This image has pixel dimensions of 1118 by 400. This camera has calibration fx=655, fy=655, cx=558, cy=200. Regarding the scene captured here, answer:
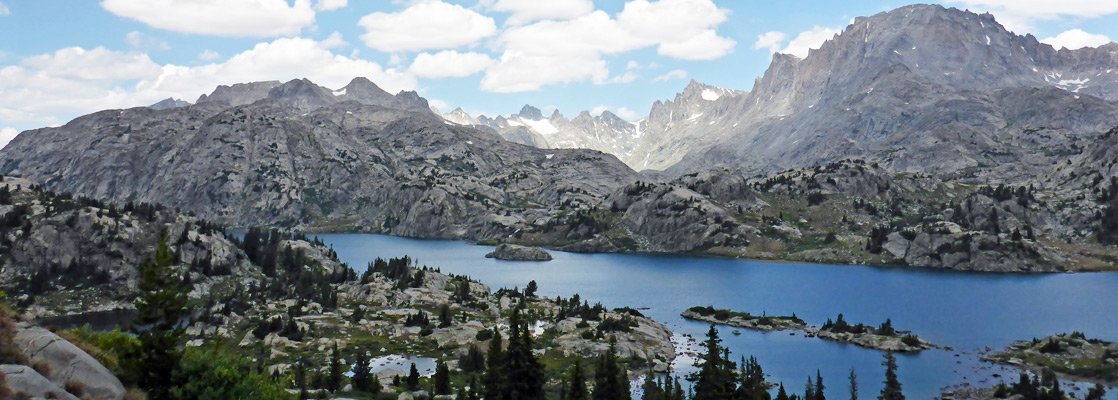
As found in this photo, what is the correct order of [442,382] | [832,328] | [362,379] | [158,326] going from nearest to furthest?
[158,326] → [442,382] → [362,379] → [832,328]

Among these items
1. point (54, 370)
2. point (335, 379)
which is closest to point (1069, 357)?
point (335, 379)

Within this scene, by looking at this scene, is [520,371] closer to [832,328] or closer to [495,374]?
[495,374]

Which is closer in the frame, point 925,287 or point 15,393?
point 15,393

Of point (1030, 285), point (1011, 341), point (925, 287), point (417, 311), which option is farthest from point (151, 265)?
point (1030, 285)

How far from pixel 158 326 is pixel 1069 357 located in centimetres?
11874

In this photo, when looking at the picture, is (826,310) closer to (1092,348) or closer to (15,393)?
(1092,348)

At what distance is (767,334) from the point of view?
4943 inches

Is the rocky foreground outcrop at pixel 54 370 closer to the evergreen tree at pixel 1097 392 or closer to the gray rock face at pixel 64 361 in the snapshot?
the gray rock face at pixel 64 361

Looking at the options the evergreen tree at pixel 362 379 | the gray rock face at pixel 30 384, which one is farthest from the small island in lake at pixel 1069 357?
the gray rock face at pixel 30 384

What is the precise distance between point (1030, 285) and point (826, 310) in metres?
72.5

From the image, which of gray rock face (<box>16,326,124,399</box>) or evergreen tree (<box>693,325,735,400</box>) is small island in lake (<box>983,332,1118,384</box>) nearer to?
evergreen tree (<box>693,325,735,400</box>)

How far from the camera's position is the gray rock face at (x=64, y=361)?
27.2 meters

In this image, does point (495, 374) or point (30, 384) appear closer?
point (30, 384)

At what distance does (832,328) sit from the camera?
412 feet
